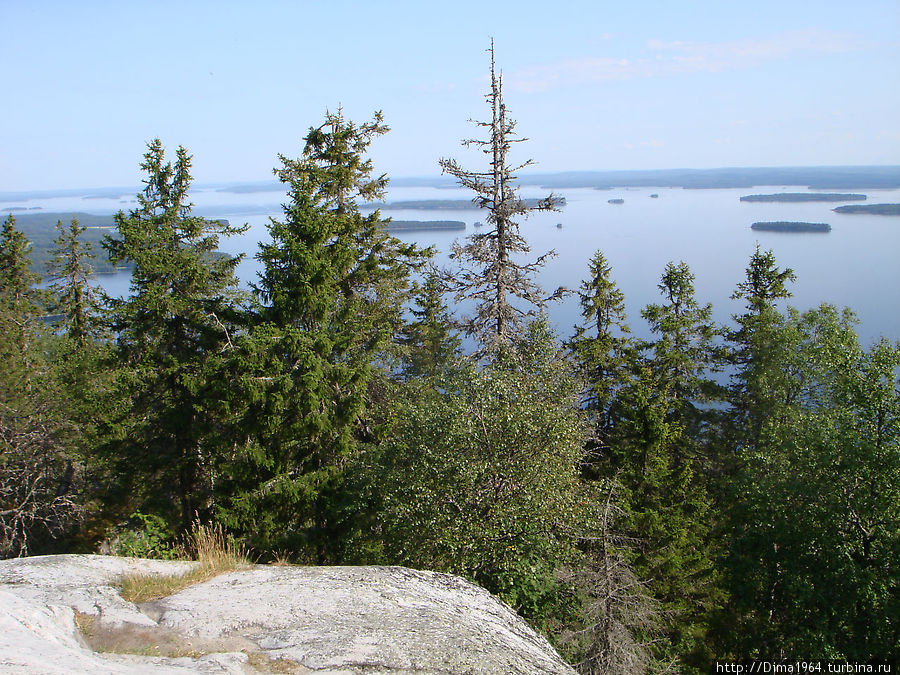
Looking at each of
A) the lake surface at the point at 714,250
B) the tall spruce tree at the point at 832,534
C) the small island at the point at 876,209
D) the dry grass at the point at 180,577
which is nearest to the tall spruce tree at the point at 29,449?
the lake surface at the point at 714,250

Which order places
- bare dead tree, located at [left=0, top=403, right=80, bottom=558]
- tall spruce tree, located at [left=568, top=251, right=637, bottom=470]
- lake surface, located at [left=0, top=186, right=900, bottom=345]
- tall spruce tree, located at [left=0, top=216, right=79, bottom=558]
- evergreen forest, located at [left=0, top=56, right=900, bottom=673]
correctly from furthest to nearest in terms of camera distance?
lake surface, located at [left=0, top=186, right=900, bottom=345]
tall spruce tree, located at [left=568, top=251, right=637, bottom=470]
bare dead tree, located at [left=0, top=403, right=80, bottom=558]
tall spruce tree, located at [left=0, top=216, right=79, bottom=558]
evergreen forest, located at [left=0, top=56, right=900, bottom=673]

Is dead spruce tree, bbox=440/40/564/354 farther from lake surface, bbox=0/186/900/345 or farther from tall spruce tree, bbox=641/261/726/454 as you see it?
lake surface, bbox=0/186/900/345

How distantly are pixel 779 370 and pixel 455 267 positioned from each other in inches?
598

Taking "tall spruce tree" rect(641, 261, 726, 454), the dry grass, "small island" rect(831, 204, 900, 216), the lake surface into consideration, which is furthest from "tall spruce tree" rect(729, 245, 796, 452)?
"small island" rect(831, 204, 900, 216)

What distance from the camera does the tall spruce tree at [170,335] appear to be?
55.3 ft

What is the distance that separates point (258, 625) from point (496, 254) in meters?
15.3

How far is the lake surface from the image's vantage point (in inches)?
2724

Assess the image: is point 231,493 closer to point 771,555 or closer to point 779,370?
point 771,555

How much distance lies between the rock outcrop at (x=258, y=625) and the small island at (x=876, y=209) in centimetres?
17881

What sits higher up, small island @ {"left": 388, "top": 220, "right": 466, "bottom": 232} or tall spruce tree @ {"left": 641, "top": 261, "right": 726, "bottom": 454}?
small island @ {"left": 388, "top": 220, "right": 466, "bottom": 232}

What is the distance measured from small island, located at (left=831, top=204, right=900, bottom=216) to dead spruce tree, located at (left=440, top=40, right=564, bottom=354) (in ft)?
546

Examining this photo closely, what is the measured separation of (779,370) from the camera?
25609 mm

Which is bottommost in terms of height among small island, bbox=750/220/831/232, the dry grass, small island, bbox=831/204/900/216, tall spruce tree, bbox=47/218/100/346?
the dry grass

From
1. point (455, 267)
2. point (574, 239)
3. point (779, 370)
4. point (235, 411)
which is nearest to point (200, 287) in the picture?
point (235, 411)
